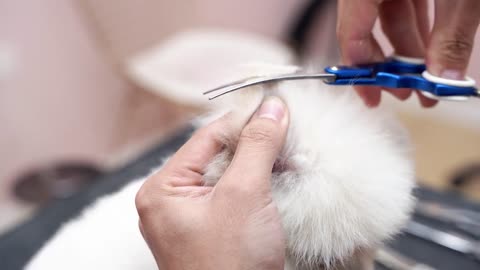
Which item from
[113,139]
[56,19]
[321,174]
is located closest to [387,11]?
[321,174]

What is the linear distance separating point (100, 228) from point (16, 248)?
0.51 meters

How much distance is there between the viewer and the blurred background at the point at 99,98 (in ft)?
5.08

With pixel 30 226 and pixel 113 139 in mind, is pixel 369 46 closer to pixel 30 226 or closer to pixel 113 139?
pixel 30 226

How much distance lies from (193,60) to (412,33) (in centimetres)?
108

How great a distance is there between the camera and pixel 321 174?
1.36ft

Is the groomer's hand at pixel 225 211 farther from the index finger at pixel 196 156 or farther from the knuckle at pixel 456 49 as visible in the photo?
the knuckle at pixel 456 49

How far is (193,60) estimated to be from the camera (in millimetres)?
1611

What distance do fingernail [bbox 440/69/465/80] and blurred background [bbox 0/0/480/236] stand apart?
2.95 ft

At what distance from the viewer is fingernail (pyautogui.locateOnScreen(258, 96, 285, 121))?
430mm

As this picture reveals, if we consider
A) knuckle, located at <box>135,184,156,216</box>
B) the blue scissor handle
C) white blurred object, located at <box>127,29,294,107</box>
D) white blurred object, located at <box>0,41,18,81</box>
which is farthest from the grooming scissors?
white blurred object, located at <box>0,41,18,81</box>

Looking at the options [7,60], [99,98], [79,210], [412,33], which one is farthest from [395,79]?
[99,98]

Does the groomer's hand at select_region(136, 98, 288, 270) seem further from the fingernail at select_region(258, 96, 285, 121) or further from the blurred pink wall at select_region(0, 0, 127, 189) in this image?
the blurred pink wall at select_region(0, 0, 127, 189)

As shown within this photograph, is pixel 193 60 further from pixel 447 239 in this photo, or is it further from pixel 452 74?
pixel 452 74

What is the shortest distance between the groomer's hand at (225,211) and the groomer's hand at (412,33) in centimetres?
21
